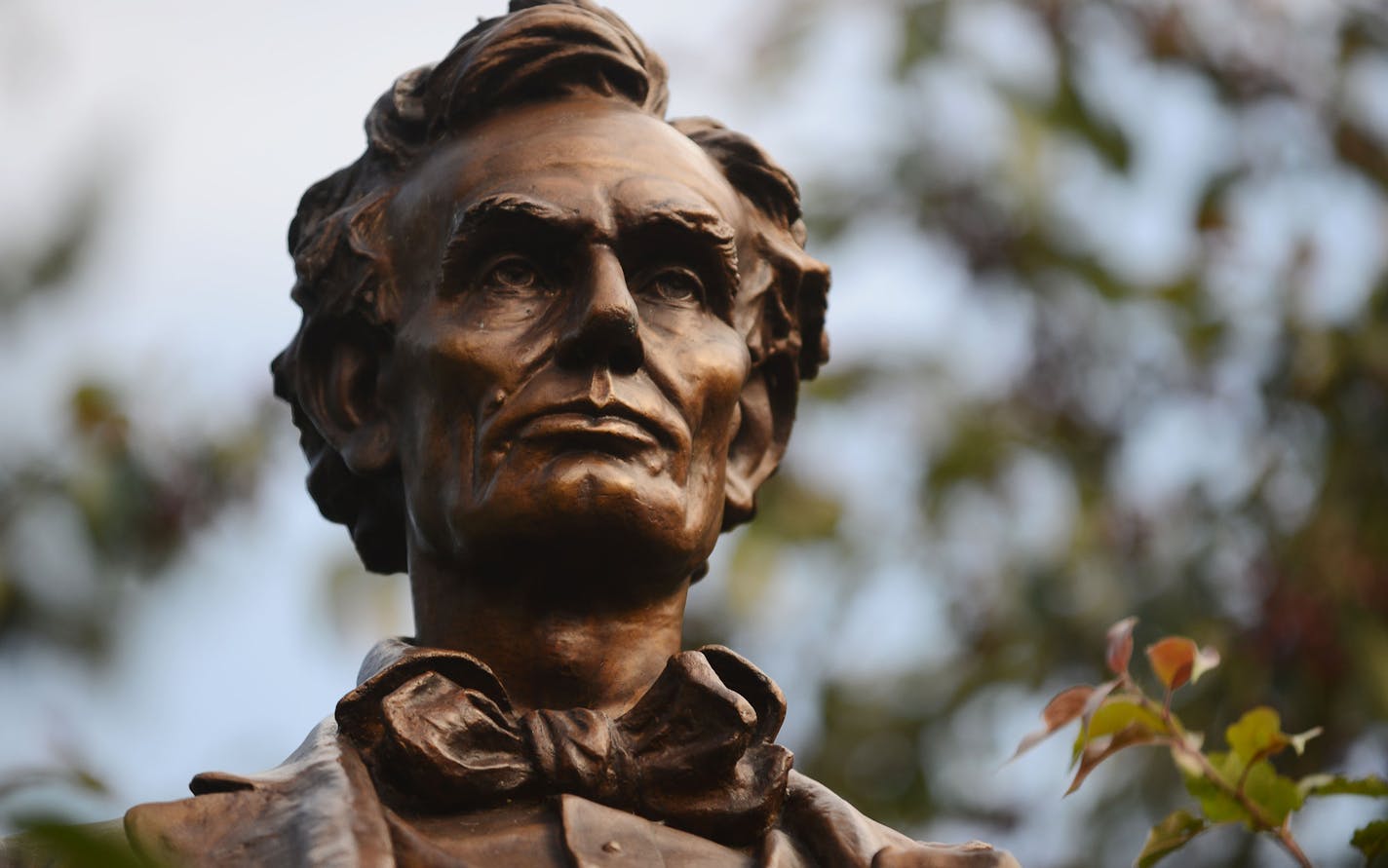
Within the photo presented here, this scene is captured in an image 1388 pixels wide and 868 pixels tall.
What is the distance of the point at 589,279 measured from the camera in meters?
3.80

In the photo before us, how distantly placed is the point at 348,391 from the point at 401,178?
13.2 inches

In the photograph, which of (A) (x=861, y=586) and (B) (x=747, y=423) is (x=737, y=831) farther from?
(A) (x=861, y=586)

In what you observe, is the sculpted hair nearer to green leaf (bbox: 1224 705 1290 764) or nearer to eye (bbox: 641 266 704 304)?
eye (bbox: 641 266 704 304)

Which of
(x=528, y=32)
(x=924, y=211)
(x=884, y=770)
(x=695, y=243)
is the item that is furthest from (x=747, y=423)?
(x=924, y=211)

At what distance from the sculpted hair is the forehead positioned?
0.17 feet

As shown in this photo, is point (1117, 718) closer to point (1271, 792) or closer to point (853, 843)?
point (1271, 792)

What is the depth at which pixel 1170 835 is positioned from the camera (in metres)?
3.49

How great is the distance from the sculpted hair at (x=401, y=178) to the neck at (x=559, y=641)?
0.30 metres

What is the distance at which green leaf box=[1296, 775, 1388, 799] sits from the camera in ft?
11.0

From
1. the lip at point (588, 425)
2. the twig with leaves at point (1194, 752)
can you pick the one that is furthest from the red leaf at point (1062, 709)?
the lip at point (588, 425)

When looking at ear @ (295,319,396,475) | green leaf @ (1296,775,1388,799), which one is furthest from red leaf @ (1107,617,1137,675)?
ear @ (295,319,396,475)

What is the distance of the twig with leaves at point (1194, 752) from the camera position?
3.39 metres

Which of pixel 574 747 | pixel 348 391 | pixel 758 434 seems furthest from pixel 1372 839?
pixel 348 391

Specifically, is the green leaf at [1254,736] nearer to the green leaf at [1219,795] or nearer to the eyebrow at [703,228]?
the green leaf at [1219,795]
